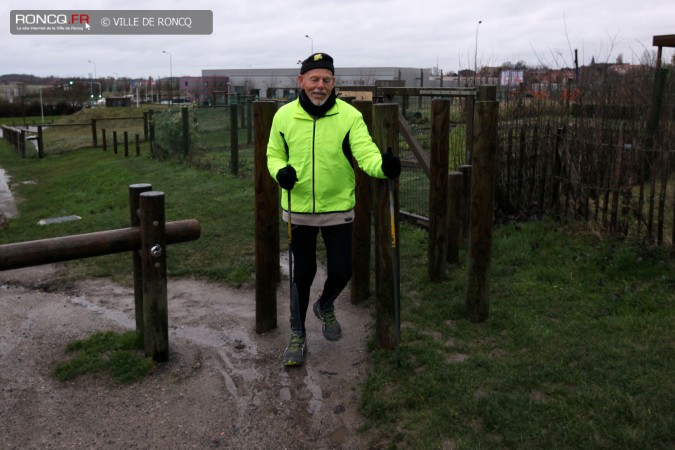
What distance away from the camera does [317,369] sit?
4.52 metres

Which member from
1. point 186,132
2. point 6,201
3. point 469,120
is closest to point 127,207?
point 6,201

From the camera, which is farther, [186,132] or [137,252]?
[186,132]

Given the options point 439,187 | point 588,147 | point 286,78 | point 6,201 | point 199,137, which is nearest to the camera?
point 439,187

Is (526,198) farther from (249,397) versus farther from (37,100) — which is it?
(37,100)

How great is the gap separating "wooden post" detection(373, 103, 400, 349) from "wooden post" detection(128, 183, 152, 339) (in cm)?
159

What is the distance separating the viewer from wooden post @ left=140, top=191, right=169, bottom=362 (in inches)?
173

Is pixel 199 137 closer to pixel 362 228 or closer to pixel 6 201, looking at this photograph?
pixel 6 201

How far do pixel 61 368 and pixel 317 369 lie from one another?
1715 millimetres

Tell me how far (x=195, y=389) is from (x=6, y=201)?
41.8ft

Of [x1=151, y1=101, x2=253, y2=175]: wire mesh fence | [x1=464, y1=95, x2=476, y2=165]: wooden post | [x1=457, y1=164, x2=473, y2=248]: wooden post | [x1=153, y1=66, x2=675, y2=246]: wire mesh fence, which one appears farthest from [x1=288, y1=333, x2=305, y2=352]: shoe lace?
[x1=151, y1=101, x2=253, y2=175]: wire mesh fence

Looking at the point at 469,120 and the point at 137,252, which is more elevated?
the point at 469,120

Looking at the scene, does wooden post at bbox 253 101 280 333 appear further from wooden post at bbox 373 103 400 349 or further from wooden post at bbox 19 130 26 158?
wooden post at bbox 19 130 26 158

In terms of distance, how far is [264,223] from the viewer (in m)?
5.05

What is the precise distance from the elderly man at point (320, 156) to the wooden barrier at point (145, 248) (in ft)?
2.61
